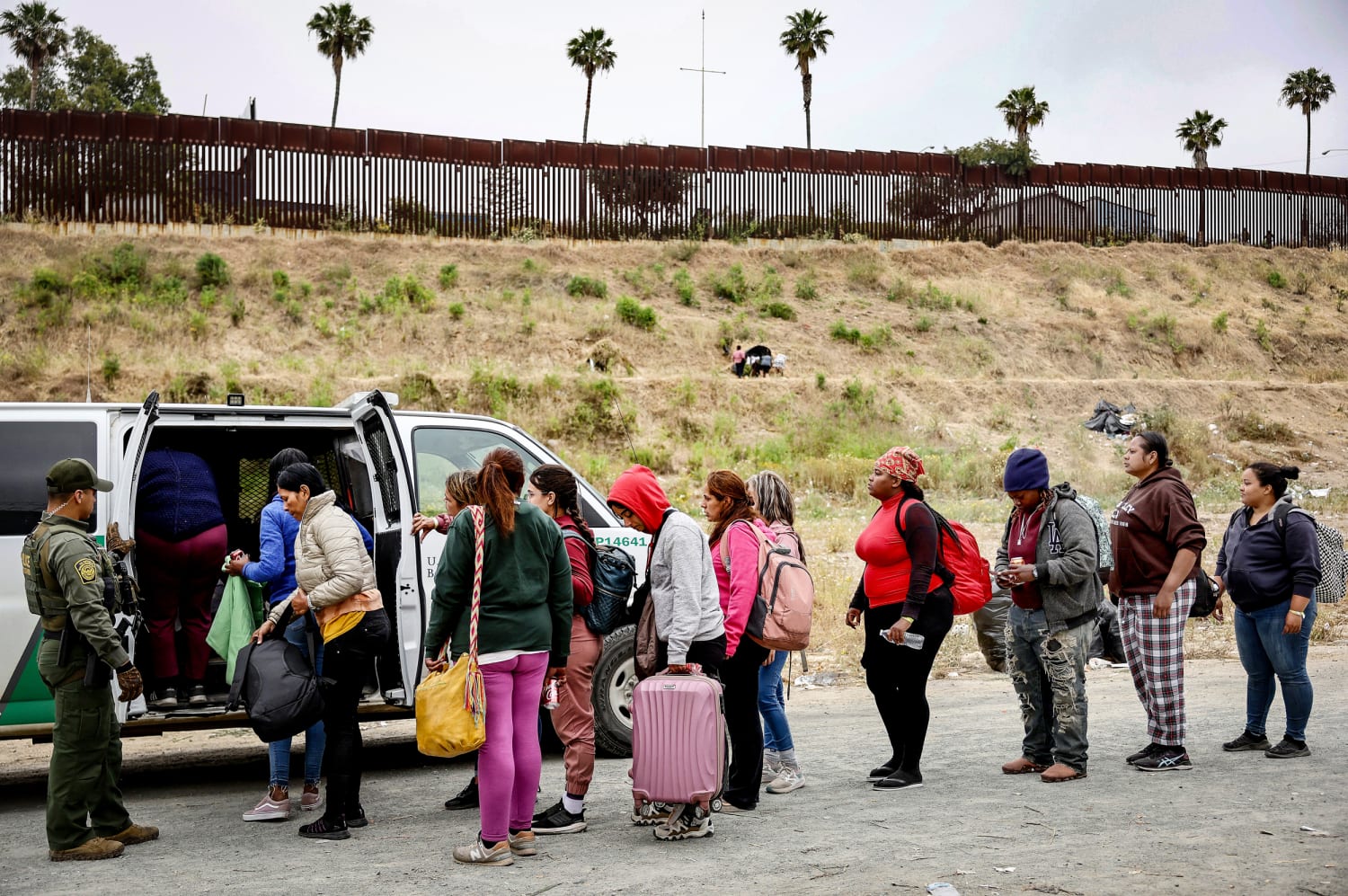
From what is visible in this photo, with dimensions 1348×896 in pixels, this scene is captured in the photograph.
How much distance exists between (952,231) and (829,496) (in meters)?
18.8

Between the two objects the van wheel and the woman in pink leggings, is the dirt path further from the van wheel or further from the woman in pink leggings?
the woman in pink leggings

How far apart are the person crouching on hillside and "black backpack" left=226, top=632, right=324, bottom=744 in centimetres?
174

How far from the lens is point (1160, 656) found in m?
6.80

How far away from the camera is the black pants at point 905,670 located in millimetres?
6555

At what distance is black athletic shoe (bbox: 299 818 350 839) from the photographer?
5.96m

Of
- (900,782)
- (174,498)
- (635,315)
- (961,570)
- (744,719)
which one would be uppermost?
(635,315)

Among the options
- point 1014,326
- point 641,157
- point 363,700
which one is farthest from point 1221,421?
point 363,700

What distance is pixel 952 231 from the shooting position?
1519 inches

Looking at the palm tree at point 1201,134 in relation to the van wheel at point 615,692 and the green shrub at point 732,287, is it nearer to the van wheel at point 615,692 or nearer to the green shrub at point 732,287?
the green shrub at point 732,287

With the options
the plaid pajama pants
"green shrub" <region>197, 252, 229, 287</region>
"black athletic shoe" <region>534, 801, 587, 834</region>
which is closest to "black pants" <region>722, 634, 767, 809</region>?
"black athletic shoe" <region>534, 801, 587, 834</region>

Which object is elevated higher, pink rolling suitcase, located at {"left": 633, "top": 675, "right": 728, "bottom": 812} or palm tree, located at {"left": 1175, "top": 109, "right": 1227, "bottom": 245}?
palm tree, located at {"left": 1175, "top": 109, "right": 1227, "bottom": 245}

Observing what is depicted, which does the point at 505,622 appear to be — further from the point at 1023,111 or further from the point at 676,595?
the point at 1023,111

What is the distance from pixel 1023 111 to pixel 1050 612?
4080 cm

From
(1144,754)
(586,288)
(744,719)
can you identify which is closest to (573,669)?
(744,719)
